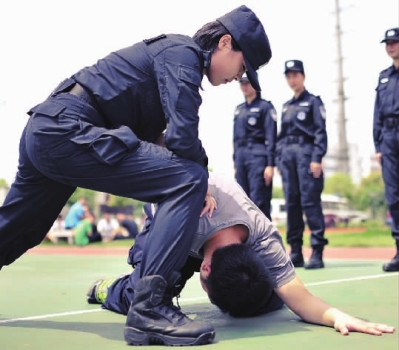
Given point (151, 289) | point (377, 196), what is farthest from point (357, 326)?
point (377, 196)

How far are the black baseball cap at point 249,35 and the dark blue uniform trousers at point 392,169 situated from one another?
383 cm

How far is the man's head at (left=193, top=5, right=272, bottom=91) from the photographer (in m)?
3.01

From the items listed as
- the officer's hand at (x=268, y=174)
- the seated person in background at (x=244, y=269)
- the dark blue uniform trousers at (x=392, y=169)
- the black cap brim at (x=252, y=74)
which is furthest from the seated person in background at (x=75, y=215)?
the black cap brim at (x=252, y=74)

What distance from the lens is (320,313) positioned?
3.20 m

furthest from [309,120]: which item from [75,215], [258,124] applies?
[75,215]

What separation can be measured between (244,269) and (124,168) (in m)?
0.69

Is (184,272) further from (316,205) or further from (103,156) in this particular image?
(316,205)

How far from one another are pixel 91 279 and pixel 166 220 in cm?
364

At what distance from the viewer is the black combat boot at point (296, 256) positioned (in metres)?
7.40

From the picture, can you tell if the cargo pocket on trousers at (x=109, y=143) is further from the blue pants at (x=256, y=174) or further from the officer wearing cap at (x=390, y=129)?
the blue pants at (x=256, y=174)

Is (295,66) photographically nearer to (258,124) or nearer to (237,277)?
(258,124)

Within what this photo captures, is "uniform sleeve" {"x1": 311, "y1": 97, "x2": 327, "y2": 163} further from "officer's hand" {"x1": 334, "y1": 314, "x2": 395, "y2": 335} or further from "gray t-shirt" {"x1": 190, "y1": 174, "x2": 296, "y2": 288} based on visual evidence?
"officer's hand" {"x1": 334, "y1": 314, "x2": 395, "y2": 335}

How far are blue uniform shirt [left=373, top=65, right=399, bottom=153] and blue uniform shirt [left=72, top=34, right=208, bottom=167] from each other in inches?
157

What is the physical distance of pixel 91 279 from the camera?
633 cm
